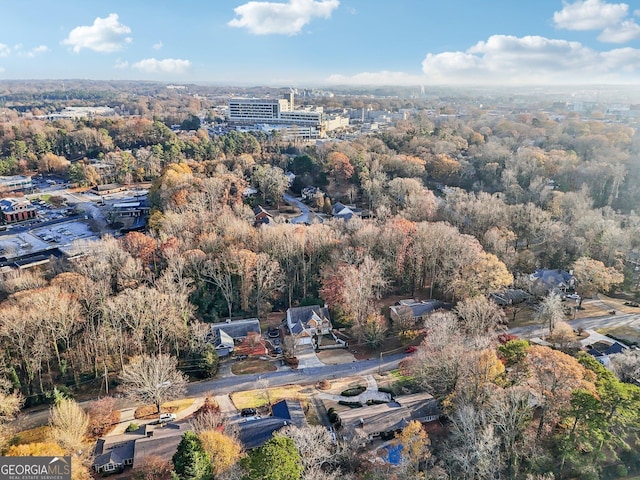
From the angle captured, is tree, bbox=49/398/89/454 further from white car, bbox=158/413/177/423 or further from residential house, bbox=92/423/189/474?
white car, bbox=158/413/177/423

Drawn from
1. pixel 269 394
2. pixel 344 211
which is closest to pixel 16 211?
pixel 344 211

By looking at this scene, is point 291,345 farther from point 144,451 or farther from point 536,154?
point 536,154

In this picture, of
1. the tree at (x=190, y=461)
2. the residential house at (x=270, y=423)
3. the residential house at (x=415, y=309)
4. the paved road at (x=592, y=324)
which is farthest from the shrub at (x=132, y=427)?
the paved road at (x=592, y=324)

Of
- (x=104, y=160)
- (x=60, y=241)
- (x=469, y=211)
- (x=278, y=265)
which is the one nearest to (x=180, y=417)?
→ (x=278, y=265)

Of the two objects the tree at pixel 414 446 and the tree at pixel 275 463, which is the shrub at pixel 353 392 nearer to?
the tree at pixel 414 446

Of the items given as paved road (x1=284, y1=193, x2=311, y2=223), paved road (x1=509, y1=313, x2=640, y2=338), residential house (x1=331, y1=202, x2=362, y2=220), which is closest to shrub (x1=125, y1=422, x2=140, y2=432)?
paved road (x1=509, y1=313, x2=640, y2=338)

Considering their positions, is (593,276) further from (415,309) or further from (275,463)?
(275,463)
